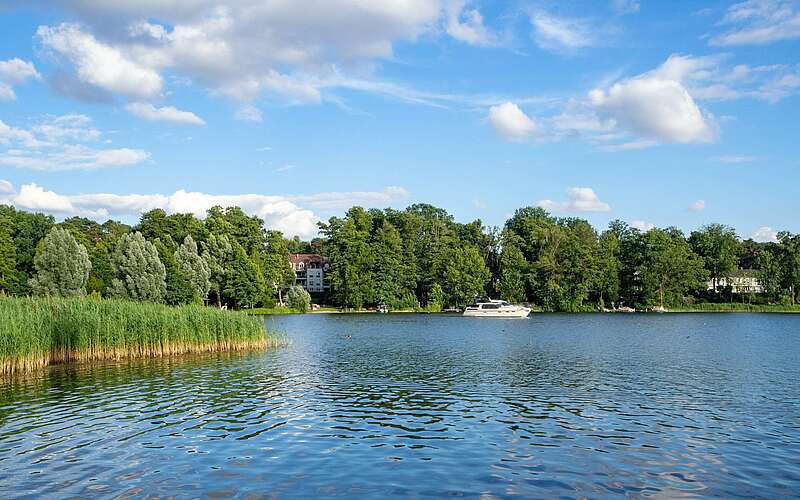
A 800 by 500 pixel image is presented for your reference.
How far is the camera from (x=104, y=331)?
30844 mm

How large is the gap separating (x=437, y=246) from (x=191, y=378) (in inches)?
3922

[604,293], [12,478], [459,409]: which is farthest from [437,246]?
[12,478]

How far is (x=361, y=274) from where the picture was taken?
117312 mm

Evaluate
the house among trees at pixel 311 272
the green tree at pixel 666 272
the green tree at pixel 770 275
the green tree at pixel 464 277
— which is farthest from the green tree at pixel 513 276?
the house among trees at pixel 311 272

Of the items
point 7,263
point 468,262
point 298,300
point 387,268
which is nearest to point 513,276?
point 468,262

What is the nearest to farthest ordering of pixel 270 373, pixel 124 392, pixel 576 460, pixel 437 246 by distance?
pixel 576 460 → pixel 124 392 → pixel 270 373 → pixel 437 246

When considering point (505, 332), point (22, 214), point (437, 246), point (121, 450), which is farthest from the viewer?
point (437, 246)

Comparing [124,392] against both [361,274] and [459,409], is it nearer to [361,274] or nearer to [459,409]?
[459,409]

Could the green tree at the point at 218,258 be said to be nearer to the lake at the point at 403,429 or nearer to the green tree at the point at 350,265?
the green tree at the point at 350,265

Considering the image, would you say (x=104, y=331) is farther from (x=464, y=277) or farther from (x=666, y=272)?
(x=666, y=272)

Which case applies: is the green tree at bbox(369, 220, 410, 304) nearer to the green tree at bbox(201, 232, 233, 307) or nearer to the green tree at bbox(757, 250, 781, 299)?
the green tree at bbox(201, 232, 233, 307)

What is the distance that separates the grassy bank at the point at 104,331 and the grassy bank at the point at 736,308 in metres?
96.5

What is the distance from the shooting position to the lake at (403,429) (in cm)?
1309

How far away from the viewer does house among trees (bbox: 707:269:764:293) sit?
12506 cm
